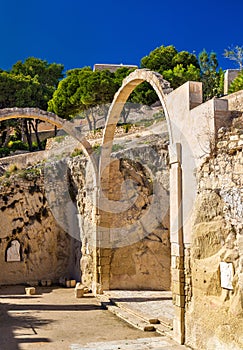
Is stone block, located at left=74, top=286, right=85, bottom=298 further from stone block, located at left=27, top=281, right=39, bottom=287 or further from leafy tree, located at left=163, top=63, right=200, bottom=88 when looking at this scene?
leafy tree, located at left=163, top=63, right=200, bottom=88

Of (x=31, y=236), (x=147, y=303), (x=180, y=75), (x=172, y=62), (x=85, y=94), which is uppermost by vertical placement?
(x=172, y=62)

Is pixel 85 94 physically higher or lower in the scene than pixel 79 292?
higher

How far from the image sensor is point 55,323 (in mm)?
9094

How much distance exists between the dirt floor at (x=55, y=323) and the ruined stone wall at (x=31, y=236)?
232 centimetres

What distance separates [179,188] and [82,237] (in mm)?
7615

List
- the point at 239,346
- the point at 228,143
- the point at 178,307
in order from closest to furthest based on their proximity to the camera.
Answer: the point at 239,346 < the point at 228,143 < the point at 178,307

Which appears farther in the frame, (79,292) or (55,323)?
(79,292)

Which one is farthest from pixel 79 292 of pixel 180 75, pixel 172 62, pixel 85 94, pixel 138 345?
pixel 172 62

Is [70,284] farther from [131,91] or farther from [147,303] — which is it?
[131,91]

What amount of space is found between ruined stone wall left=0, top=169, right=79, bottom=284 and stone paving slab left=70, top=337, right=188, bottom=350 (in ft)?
25.9

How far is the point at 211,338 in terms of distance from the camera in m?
6.09

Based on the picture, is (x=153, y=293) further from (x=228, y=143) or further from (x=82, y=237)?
(x=228, y=143)

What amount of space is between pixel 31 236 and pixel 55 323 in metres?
6.60

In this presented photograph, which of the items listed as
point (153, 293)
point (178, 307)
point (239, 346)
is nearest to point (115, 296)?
point (153, 293)
